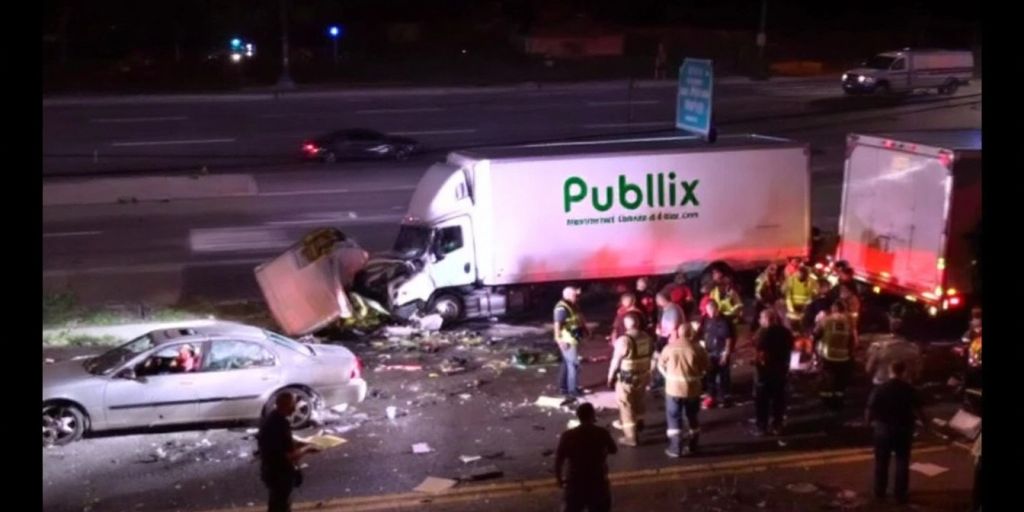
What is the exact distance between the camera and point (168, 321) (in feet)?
61.8

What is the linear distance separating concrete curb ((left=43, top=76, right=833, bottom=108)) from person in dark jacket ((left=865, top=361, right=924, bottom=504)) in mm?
38028

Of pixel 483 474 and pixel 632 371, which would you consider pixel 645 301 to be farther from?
pixel 483 474

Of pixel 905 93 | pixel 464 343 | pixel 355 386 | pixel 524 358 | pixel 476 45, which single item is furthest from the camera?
pixel 476 45

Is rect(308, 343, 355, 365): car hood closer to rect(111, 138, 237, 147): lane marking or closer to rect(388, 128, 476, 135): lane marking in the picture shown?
rect(111, 138, 237, 147): lane marking

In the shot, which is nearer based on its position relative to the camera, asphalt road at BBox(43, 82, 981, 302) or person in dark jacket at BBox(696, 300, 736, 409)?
person in dark jacket at BBox(696, 300, 736, 409)

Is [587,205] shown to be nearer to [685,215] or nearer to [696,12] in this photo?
[685,215]

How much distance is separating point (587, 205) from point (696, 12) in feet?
182

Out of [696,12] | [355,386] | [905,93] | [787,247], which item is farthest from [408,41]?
[355,386]

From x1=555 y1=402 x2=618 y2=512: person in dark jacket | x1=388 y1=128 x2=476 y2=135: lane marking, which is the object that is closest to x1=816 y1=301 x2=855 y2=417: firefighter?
x1=555 y1=402 x2=618 y2=512: person in dark jacket

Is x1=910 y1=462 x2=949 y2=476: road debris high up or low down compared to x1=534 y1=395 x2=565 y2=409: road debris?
down

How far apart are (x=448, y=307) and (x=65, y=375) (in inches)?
278

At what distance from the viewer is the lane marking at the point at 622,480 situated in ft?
37.9

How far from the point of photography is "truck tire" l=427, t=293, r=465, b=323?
63.5 feet

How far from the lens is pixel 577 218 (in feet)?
64.1
